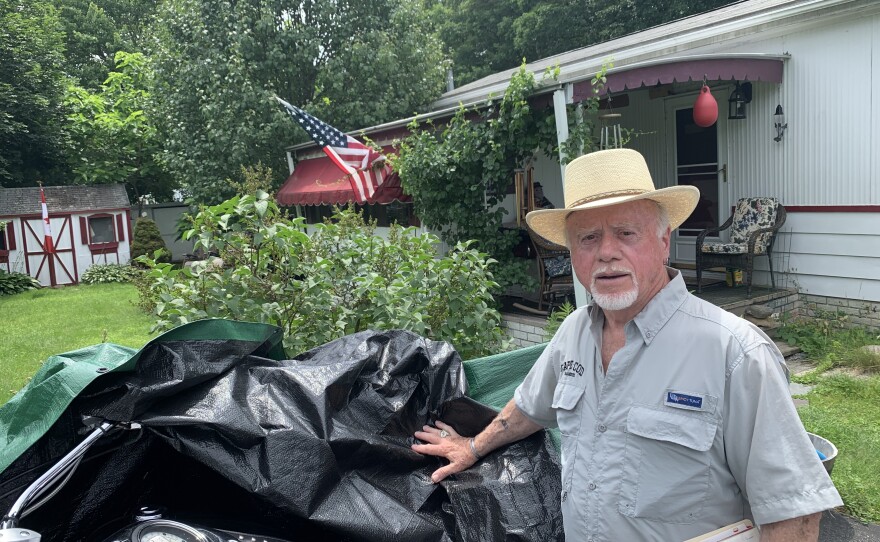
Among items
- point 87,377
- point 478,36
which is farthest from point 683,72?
point 478,36

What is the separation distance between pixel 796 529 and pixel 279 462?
1.23m

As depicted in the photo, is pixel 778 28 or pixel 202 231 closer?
pixel 202 231

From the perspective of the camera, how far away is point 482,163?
8312mm

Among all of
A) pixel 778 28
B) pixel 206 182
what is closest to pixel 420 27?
pixel 206 182

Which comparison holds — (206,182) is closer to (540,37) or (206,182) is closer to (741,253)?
(741,253)

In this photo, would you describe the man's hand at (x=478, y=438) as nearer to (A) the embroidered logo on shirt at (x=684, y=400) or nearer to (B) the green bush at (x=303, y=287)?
(A) the embroidered logo on shirt at (x=684, y=400)

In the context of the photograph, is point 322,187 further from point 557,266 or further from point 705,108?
point 705,108

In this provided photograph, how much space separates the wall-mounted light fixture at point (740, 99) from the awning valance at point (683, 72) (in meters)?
0.64

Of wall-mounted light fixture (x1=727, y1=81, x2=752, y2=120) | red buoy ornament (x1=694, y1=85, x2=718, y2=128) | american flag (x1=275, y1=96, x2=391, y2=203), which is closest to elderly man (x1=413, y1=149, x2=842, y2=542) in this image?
red buoy ornament (x1=694, y1=85, x2=718, y2=128)

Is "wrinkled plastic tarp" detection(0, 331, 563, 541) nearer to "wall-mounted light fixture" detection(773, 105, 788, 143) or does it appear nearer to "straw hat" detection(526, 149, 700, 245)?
"straw hat" detection(526, 149, 700, 245)

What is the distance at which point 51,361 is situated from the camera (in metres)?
1.91

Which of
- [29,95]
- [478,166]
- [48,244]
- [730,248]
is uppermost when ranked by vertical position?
[29,95]

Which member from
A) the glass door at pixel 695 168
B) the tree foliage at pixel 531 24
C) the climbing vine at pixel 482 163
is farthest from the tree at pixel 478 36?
the climbing vine at pixel 482 163

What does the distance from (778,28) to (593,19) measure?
17245 mm
